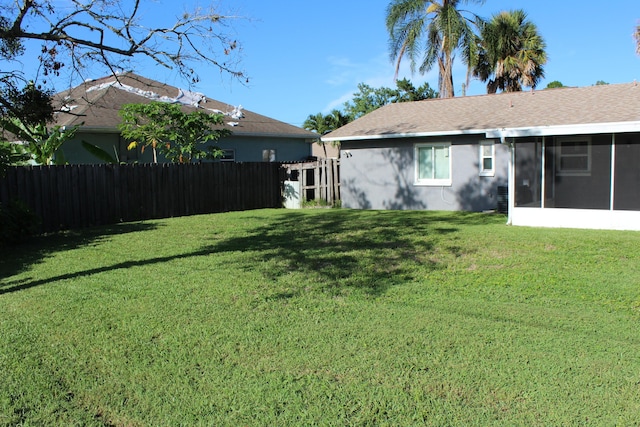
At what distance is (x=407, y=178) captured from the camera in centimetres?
1844

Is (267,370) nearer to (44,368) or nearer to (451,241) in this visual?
(44,368)

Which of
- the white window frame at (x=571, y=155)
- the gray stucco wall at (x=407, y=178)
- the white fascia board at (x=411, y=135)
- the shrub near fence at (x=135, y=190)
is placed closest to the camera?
the white window frame at (x=571, y=155)

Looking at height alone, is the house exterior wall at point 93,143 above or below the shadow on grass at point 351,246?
above

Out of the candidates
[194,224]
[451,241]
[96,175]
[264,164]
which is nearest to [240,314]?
[451,241]

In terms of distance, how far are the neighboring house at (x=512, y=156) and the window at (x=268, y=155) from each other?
631cm

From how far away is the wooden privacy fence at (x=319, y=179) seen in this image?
66.3 feet

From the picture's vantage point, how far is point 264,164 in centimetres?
2119

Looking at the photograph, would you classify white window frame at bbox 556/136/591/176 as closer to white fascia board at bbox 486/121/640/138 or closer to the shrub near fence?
white fascia board at bbox 486/121/640/138

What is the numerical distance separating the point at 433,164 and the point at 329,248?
28.2ft

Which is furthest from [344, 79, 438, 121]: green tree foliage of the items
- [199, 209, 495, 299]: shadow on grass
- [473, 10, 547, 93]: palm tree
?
[199, 209, 495, 299]: shadow on grass

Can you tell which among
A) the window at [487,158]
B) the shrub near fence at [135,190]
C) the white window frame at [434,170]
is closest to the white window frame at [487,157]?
the window at [487,158]

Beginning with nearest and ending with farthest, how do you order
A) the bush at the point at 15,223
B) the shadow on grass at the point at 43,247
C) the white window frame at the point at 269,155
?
the shadow on grass at the point at 43,247, the bush at the point at 15,223, the white window frame at the point at 269,155

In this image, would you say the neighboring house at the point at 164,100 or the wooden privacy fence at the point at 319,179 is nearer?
the neighboring house at the point at 164,100

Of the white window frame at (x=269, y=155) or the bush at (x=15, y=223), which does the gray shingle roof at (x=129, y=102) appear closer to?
the white window frame at (x=269, y=155)
